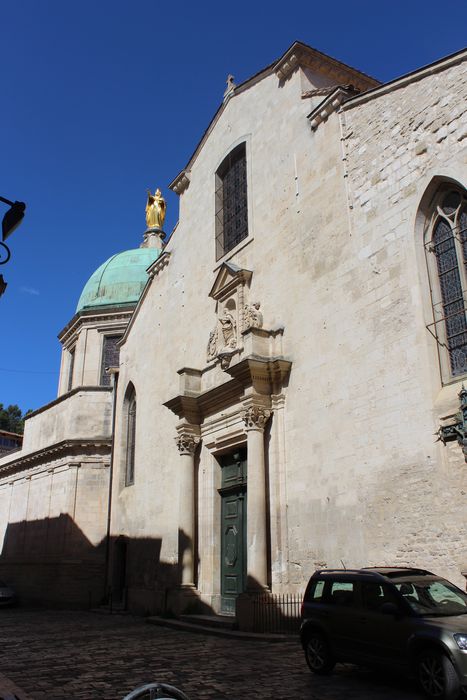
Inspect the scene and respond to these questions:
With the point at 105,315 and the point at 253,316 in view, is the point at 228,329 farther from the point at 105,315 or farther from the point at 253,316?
the point at 105,315

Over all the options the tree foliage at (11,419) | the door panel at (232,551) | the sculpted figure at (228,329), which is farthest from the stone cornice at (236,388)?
the tree foliage at (11,419)

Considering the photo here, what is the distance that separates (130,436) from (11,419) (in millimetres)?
44713

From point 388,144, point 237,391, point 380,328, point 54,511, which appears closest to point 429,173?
point 388,144

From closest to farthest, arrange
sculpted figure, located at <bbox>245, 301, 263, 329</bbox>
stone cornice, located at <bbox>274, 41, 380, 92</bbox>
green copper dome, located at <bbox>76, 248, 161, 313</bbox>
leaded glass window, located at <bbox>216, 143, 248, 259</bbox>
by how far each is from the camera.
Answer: sculpted figure, located at <bbox>245, 301, 263, 329</bbox> < stone cornice, located at <bbox>274, 41, 380, 92</bbox> < leaded glass window, located at <bbox>216, 143, 248, 259</bbox> < green copper dome, located at <bbox>76, 248, 161, 313</bbox>

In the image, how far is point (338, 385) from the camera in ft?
39.5

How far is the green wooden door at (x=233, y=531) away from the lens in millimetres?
14500

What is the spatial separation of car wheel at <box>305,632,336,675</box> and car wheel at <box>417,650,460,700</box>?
5.34 ft

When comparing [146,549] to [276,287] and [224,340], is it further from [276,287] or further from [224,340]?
[276,287]

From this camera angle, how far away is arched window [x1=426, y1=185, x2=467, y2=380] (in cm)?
1007

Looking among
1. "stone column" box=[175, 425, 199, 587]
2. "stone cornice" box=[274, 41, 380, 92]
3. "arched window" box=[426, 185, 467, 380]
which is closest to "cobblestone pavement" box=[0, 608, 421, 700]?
"stone column" box=[175, 425, 199, 587]

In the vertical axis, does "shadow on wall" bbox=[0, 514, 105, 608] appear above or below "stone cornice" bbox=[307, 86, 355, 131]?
below

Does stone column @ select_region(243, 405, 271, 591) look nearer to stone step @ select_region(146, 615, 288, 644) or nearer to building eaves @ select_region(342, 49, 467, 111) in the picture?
stone step @ select_region(146, 615, 288, 644)

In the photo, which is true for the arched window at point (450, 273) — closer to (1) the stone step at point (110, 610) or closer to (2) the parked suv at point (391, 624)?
(2) the parked suv at point (391, 624)

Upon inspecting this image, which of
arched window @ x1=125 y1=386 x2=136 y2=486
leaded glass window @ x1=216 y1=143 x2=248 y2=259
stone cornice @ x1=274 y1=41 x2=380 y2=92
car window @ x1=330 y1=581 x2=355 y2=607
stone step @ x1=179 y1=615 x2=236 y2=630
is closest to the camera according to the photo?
car window @ x1=330 y1=581 x2=355 y2=607
